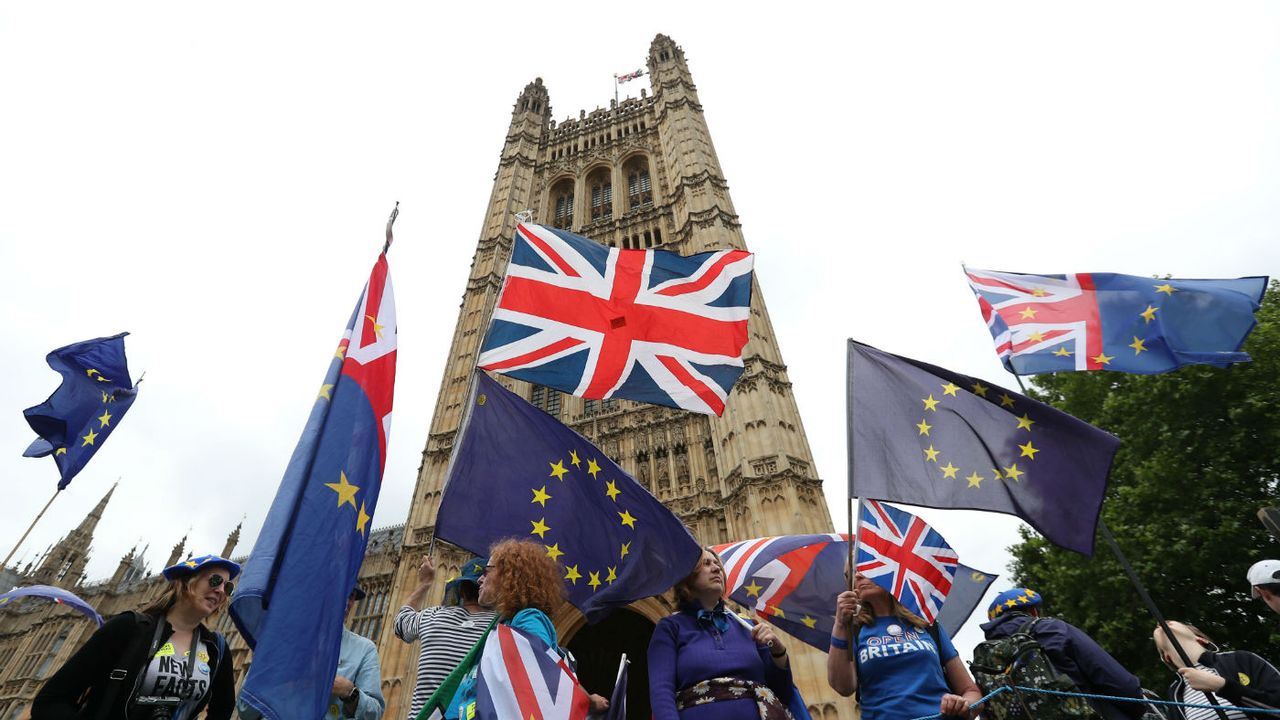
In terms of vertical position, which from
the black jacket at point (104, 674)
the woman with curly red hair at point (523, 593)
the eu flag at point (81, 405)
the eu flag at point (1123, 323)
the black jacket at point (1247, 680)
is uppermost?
the eu flag at point (81, 405)

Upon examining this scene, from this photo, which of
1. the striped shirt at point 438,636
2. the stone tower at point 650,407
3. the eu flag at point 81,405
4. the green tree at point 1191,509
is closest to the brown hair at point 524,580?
the striped shirt at point 438,636

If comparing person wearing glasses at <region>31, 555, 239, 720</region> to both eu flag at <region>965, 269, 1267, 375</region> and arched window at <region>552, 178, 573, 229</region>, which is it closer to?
eu flag at <region>965, 269, 1267, 375</region>

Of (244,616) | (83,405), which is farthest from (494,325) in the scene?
(83,405)

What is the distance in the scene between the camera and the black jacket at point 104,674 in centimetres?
238

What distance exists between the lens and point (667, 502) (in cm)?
1694

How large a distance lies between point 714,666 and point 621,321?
3.44m

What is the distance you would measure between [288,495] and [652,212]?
2481 centimetres

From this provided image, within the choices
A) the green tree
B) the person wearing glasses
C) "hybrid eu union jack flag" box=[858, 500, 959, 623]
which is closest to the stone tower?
the green tree

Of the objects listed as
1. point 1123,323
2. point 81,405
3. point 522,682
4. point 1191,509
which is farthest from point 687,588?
point 1191,509

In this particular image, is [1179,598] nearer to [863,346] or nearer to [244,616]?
[863,346]

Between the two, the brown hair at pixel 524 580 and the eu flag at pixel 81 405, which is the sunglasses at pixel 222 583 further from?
the eu flag at pixel 81 405

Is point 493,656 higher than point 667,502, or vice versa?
point 667,502

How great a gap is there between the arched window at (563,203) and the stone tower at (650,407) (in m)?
0.08

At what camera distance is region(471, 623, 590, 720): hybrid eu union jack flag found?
2.32 m
